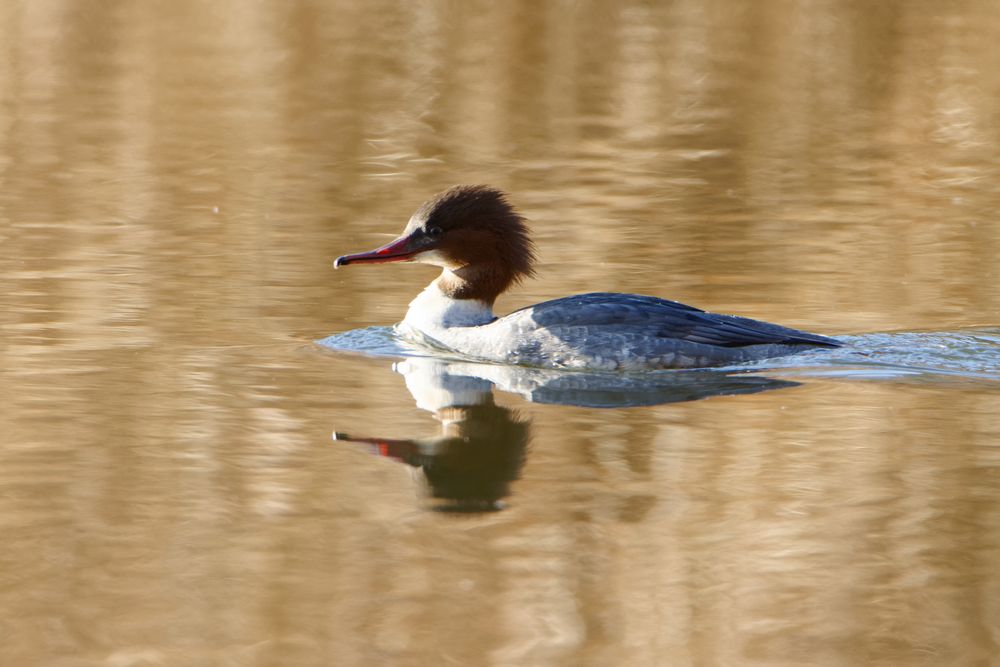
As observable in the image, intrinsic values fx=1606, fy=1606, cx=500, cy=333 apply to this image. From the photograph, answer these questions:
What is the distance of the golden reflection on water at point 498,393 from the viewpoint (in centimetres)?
510

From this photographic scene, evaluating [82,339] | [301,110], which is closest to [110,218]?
[82,339]

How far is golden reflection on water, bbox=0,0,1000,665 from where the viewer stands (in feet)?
16.7

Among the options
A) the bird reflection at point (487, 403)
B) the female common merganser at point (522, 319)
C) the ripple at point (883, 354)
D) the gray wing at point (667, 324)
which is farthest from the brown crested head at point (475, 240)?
the gray wing at point (667, 324)

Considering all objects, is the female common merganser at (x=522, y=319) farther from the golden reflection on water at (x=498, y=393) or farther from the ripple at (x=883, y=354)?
the golden reflection on water at (x=498, y=393)

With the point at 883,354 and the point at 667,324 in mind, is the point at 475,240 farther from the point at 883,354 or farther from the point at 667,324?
the point at 883,354

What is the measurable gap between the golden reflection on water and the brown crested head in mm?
881

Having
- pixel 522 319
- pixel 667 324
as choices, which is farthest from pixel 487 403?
pixel 667 324

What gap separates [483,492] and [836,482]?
55.3 inches

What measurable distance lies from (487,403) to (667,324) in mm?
1217

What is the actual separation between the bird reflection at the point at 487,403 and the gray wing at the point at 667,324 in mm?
217

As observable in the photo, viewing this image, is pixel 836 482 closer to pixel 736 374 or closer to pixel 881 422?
pixel 881 422

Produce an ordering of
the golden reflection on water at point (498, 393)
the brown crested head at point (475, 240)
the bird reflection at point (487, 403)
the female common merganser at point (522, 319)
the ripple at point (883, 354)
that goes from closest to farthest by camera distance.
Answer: the golden reflection on water at point (498, 393) < the bird reflection at point (487, 403) < the ripple at point (883, 354) < the female common merganser at point (522, 319) < the brown crested head at point (475, 240)

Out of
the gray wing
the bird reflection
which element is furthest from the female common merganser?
the bird reflection

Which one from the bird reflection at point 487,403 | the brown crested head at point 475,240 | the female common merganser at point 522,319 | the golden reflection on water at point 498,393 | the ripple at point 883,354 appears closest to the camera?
the golden reflection on water at point 498,393
